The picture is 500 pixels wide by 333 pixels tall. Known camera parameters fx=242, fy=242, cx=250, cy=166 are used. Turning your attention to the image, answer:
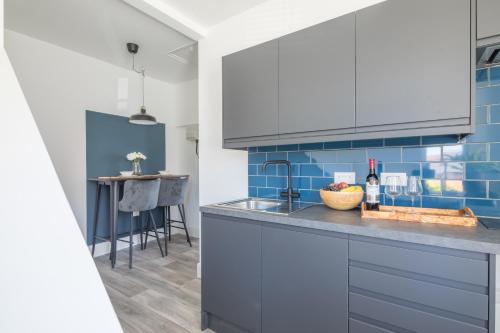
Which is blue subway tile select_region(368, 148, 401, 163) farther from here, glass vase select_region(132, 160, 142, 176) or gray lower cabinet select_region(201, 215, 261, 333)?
glass vase select_region(132, 160, 142, 176)

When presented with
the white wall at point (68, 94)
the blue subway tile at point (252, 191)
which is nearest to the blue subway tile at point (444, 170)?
the blue subway tile at point (252, 191)

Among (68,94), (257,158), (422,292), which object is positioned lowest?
(422,292)

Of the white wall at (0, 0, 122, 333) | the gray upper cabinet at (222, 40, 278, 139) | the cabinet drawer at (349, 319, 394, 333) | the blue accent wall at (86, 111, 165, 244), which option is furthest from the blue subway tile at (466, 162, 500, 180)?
the blue accent wall at (86, 111, 165, 244)

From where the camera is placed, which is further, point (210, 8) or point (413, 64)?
point (210, 8)

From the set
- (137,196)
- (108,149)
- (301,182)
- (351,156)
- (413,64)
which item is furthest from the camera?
(108,149)

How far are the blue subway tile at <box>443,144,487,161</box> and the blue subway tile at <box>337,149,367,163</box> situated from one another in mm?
452

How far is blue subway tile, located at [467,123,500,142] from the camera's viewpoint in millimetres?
1336

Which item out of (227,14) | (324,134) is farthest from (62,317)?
(227,14)

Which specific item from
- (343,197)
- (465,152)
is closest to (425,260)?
(343,197)

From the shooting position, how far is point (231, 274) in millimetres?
1590

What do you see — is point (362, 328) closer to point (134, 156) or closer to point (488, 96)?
point (488, 96)

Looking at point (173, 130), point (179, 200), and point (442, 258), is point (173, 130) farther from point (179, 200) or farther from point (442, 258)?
point (442, 258)

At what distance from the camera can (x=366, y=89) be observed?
138 centimetres

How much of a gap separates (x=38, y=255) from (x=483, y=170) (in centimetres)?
203
